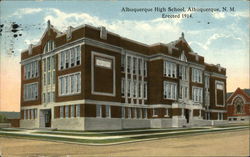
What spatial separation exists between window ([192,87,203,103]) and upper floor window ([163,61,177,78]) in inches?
239

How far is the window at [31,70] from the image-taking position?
160ft

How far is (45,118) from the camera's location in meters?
46.7

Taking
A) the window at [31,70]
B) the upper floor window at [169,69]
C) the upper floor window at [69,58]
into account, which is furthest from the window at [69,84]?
the upper floor window at [169,69]

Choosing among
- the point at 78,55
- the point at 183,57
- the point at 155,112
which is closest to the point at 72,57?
the point at 78,55

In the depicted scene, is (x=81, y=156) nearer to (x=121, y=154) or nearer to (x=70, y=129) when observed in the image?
(x=121, y=154)

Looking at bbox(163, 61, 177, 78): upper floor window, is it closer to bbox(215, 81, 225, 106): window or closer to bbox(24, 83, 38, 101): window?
bbox(215, 81, 225, 106): window

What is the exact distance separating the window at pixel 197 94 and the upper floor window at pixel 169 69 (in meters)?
6.06

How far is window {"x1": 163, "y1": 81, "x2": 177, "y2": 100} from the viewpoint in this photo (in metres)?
49.2

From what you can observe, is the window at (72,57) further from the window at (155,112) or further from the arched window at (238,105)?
the arched window at (238,105)

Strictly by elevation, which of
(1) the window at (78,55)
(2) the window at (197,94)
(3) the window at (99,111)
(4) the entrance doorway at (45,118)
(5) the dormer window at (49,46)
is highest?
(5) the dormer window at (49,46)

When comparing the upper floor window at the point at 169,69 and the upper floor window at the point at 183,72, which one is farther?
the upper floor window at the point at 183,72

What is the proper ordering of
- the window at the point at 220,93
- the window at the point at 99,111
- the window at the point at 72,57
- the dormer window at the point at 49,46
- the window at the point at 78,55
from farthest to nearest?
the window at the point at 220,93 < the dormer window at the point at 49,46 < the window at the point at 72,57 < the window at the point at 99,111 < the window at the point at 78,55

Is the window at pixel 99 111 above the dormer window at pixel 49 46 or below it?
below

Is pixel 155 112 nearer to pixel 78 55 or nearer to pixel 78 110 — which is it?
pixel 78 110
